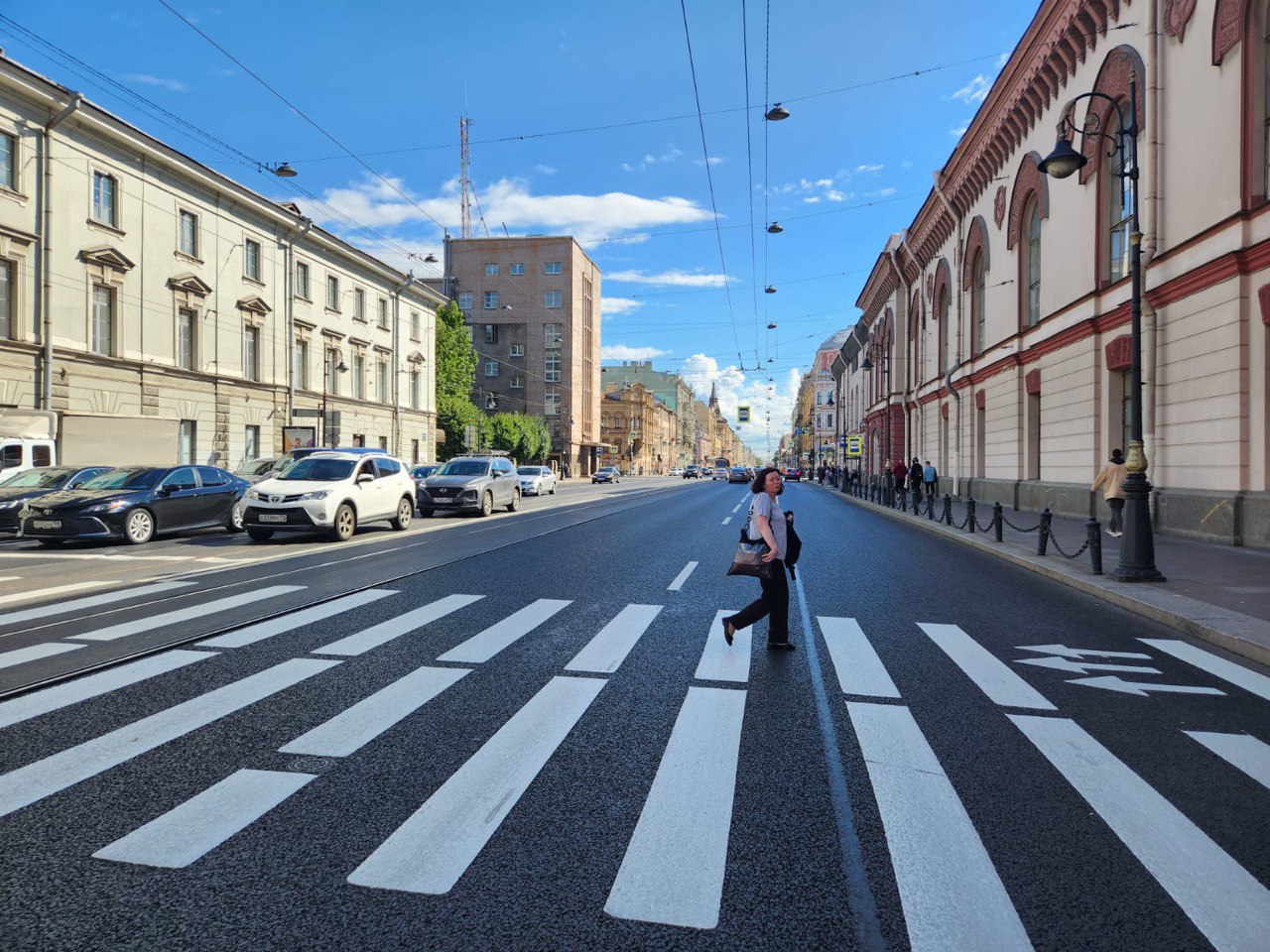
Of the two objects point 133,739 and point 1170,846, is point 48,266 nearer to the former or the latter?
point 133,739

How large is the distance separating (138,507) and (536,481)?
81.1 feet

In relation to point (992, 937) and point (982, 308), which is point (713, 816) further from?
point (982, 308)

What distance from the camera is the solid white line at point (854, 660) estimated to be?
5242 mm

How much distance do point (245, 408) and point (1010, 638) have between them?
103 ft

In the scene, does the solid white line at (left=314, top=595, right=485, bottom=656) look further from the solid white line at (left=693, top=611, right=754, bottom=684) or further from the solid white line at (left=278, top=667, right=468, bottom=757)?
the solid white line at (left=693, top=611, right=754, bottom=684)

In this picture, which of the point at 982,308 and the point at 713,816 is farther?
the point at 982,308

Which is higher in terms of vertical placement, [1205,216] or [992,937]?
[1205,216]

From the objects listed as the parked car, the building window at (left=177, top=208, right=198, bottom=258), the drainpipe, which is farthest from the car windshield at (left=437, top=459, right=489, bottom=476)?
the building window at (left=177, top=208, right=198, bottom=258)

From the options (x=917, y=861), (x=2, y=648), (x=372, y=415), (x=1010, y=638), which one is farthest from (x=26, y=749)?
(x=372, y=415)

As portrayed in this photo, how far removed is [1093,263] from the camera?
19047mm

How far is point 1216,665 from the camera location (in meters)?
6.09

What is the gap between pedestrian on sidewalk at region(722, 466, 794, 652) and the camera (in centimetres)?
633

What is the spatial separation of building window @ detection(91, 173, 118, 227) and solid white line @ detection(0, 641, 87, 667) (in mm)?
23805

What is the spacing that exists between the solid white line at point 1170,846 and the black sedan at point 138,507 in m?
14.2
